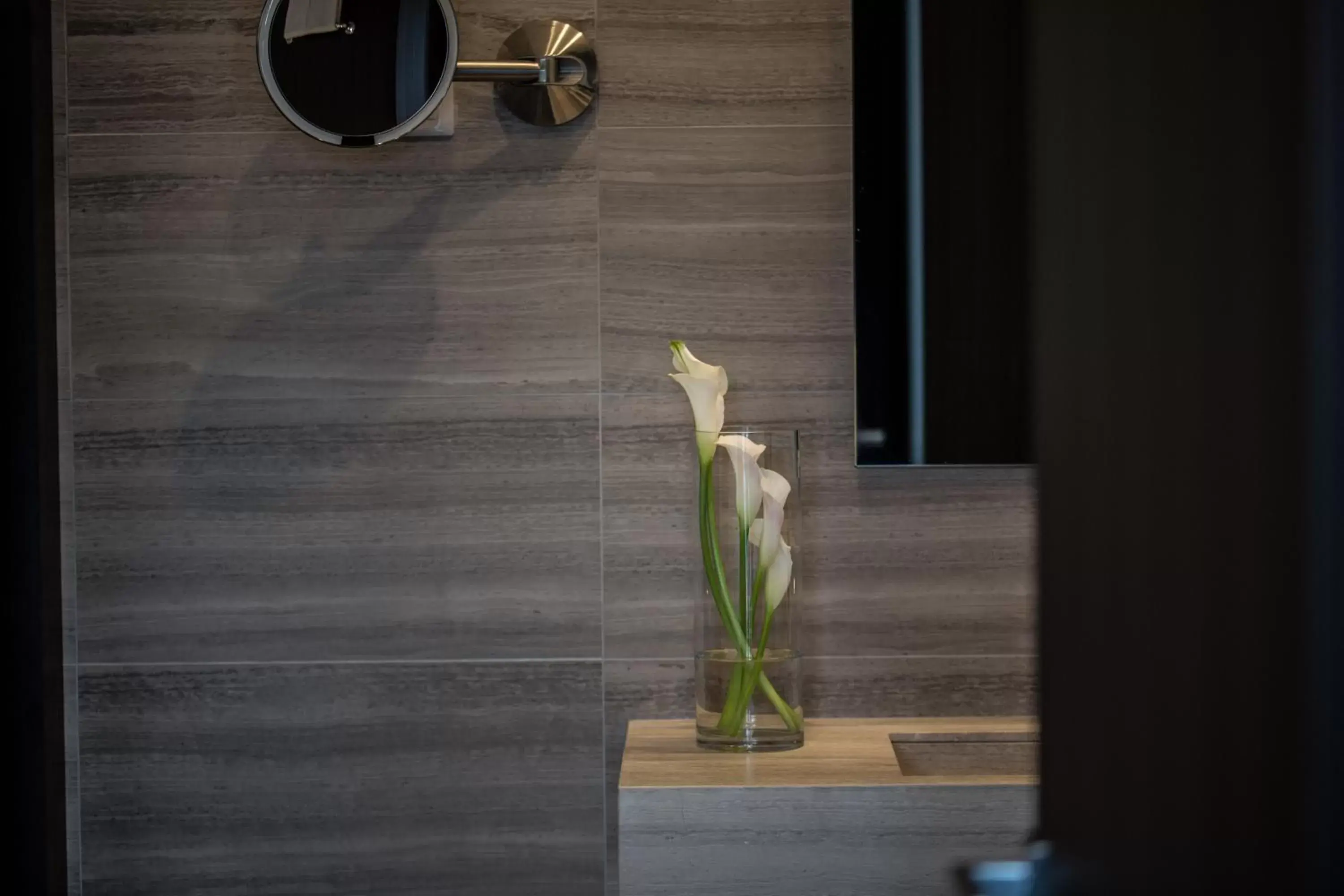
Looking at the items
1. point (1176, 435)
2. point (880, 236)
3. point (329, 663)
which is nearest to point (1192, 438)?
point (1176, 435)

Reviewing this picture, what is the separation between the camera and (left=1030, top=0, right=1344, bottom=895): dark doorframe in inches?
4.7

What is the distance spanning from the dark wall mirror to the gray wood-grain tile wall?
37 millimetres

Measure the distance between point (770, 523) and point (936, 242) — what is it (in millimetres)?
390

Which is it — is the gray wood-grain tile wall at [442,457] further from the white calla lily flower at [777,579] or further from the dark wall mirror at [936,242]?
the white calla lily flower at [777,579]

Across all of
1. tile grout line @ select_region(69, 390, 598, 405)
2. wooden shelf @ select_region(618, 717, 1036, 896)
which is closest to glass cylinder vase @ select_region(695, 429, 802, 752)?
wooden shelf @ select_region(618, 717, 1036, 896)

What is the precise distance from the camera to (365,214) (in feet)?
4.68

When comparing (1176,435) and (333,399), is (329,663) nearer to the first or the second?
(333,399)

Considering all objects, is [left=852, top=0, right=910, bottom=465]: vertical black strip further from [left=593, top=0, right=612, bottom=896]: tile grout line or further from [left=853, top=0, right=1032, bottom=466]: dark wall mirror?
[left=593, top=0, right=612, bottom=896]: tile grout line

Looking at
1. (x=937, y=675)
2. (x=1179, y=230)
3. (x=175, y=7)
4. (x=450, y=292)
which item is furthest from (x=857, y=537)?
(x=1179, y=230)

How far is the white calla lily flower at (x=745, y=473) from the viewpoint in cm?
127

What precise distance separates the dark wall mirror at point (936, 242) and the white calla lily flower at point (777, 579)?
0.19 metres

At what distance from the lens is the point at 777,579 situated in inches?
50.4

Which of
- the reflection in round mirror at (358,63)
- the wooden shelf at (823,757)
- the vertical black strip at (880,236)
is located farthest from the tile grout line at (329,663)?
the reflection in round mirror at (358,63)

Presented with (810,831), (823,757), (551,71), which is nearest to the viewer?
(810,831)
